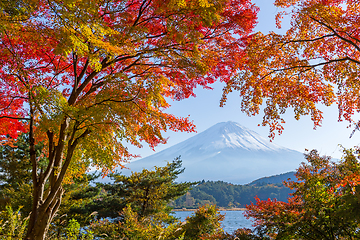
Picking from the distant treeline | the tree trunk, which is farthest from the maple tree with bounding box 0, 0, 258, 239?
the distant treeline

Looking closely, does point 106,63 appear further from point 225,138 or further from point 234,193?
point 225,138

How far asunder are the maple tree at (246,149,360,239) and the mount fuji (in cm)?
11440

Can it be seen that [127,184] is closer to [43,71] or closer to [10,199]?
[10,199]

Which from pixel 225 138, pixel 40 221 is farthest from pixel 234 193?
pixel 225 138

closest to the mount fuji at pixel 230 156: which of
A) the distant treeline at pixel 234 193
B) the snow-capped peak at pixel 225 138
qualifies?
the snow-capped peak at pixel 225 138

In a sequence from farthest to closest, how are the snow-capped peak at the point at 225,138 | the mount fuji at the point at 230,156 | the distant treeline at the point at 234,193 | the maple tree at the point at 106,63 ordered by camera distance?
the snow-capped peak at the point at 225,138
the mount fuji at the point at 230,156
the distant treeline at the point at 234,193
the maple tree at the point at 106,63

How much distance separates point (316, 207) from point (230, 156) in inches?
6281

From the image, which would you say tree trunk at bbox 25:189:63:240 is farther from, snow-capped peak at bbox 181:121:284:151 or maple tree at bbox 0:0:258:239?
snow-capped peak at bbox 181:121:284:151

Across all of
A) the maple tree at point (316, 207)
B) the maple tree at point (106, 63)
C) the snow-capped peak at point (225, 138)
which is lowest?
the maple tree at point (316, 207)

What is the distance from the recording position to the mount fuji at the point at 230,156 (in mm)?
134888

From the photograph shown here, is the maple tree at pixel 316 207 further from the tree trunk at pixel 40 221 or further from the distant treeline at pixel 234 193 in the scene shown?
the distant treeline at pixel 234 193

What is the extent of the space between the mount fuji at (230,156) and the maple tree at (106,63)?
114 meters

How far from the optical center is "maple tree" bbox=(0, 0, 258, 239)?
8.80 feet

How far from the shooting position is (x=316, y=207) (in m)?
2.76
